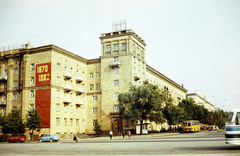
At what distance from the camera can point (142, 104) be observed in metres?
53.0

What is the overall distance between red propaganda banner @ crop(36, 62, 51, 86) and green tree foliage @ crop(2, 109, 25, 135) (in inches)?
293

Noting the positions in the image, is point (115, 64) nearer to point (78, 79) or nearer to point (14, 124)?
point (78, 79)

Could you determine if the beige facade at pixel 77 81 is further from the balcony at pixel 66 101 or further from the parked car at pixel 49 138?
the parked car at pixel 49 138

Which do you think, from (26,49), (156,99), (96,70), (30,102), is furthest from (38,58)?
(156,99)

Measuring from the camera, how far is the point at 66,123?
5750 centimetres

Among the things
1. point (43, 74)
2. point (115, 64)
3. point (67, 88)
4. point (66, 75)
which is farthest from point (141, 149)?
point (115, 64)

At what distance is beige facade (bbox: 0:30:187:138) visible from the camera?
183 feet

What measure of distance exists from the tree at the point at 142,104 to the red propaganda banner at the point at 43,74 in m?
15.7

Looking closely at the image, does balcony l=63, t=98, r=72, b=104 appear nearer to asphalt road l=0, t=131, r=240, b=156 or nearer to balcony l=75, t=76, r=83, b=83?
balcony l=75, t=76, r=83, b=83

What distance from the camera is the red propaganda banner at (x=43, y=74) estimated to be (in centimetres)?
5459

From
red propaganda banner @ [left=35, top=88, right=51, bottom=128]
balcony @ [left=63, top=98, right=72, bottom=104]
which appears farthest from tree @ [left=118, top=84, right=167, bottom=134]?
red propaganda banner @ [left=35, top=88, right=51, bottom=128]

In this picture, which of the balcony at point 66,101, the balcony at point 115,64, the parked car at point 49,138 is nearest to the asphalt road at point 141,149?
the parked car at point 49,138

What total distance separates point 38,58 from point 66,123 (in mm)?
15504

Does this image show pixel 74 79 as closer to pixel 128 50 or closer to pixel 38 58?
pixel 38 58
